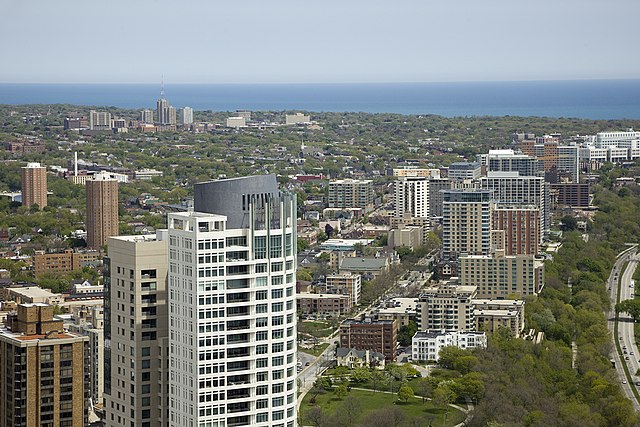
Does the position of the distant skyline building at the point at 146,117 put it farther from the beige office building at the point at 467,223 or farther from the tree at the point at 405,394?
the tree at the point at 405,394

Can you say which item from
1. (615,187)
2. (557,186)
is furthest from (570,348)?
(615,187)

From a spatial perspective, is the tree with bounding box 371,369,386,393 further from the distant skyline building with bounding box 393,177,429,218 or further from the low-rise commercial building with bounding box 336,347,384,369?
the distant skyline building with bounding box 393,177,429,218

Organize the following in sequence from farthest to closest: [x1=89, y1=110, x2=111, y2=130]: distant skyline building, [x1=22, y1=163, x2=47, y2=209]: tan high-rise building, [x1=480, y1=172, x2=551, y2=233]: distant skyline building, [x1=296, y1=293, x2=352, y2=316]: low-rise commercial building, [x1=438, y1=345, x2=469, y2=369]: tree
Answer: [x1=89, y1=110, x2=111, y2=130]: distant skyline building < [x1=22, y1=163, x2=47, y2=209]: tan high-rise building < [x1=480, y1=172, x2=551, y2=233]: distant skyline building < [x1=296, y1=293, x2=352, y2=316]: low-rise commercial building < [x1=438, y1=345, x2=469, y2=369]: tree

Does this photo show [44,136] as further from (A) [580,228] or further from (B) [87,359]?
(B) [87,359]

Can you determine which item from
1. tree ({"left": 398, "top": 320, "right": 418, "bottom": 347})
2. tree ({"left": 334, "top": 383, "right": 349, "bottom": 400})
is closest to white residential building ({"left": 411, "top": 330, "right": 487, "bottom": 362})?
tree ({"left": 398, "top": 320, "right": 418, "bottom": 347})

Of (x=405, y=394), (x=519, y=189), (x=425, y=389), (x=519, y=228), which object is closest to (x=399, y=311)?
(x=425, y=389)

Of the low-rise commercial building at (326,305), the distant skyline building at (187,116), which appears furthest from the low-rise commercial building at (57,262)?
the distant skyline building at (187,116)
